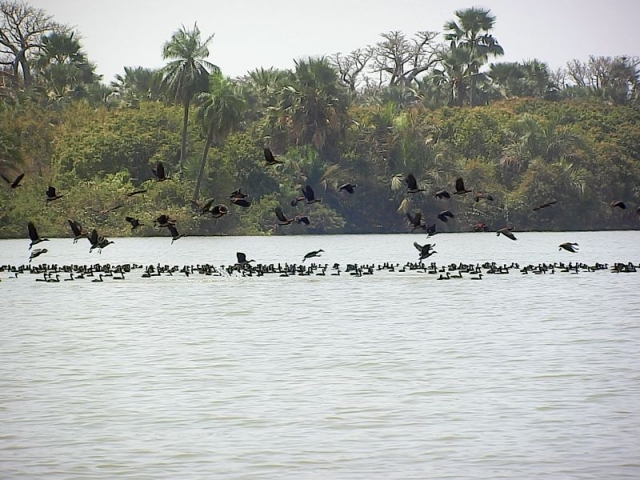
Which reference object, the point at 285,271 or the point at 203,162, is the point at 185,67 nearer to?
the point at 203,162

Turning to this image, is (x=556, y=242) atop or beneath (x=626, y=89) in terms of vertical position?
beneath

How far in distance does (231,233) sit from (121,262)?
26304 mm

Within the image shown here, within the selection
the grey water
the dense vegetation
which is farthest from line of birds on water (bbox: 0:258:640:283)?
the dense vegetation

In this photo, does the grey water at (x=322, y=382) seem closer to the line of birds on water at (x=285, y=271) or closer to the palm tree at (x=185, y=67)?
the line of birds on water at (x=285, y=271)

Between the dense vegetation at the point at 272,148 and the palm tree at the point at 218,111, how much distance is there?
86 mm

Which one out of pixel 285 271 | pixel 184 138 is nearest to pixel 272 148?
pixel 184 138

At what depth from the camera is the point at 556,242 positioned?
6278 centimetres

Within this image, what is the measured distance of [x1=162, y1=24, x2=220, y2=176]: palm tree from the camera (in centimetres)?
7206

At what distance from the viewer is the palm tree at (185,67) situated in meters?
72.1

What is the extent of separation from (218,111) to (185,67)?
12.8 feet

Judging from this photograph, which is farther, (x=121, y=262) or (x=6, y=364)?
(x=121, y=262)

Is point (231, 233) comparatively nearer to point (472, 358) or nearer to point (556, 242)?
point (556, 242)

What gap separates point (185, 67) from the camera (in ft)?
237

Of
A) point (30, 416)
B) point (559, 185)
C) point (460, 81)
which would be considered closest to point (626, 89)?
point (460, 81)
